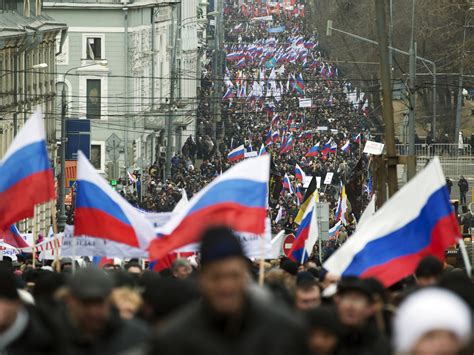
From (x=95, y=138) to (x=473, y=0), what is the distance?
51.4ft

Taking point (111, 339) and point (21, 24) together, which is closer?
point (111, 339)

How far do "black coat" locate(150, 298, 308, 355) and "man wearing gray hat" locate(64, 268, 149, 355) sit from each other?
907 mm

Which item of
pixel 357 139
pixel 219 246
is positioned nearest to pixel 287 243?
pixel 219 246

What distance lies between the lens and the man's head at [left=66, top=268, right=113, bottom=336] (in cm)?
812

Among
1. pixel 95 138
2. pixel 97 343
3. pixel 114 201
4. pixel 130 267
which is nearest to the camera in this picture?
pixel 97 343

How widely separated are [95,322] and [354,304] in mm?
1718

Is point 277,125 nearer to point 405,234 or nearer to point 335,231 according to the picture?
point 335,231

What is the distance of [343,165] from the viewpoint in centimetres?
6209

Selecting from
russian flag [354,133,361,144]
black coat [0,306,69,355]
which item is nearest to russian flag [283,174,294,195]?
russian flag [354,133,361,144]

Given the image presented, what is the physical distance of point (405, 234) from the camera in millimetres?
13141

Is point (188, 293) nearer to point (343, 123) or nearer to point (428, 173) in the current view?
point (428, 173)

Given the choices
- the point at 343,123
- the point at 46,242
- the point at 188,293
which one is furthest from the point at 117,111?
the point at 188,293

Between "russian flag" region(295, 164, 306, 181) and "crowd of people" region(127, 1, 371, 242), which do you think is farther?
"crowd of people" region(127, 1, 371, 242)

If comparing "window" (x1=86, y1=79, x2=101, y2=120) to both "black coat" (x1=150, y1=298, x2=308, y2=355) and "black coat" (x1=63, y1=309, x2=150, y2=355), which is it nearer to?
"black coat" (x1=63, y1=309, x2=150, y2=355)
